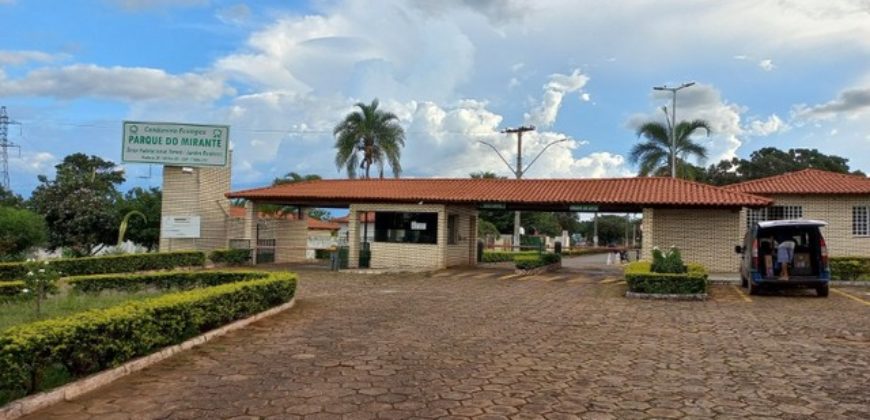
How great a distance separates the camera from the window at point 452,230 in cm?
2550

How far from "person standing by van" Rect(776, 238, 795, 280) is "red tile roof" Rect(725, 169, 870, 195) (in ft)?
35.0

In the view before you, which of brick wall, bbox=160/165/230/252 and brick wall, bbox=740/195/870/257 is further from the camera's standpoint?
brick wall, bbox=160/165/230/252

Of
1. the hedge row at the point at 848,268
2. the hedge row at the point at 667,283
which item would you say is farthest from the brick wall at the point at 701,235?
the hedge row at the point at 667,283

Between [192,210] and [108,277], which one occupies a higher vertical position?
[192,210]

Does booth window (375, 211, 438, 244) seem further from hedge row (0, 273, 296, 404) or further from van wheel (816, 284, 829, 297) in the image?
hedge row (0, 273, 296, 404)

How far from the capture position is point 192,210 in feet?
87.4

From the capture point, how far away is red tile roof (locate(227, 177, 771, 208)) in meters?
21.9

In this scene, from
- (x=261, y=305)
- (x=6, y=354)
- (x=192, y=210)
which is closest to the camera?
(x=6, y=354)

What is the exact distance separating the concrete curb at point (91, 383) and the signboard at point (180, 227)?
17726 millimetres

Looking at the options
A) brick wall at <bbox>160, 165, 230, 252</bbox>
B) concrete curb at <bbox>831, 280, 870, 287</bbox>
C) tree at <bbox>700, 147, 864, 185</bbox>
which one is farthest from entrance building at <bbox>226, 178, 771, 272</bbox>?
tree at <bbox>700, 147, 864, 185</bbox>

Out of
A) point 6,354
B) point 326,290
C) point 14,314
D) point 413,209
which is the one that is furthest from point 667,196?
point 6,354

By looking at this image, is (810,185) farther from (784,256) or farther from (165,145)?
(165,145)

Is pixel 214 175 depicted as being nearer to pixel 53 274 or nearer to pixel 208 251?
pixel 208 251

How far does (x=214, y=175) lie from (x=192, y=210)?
76.4 inches
